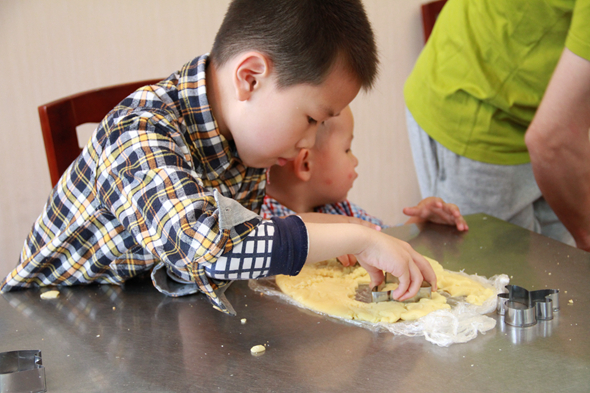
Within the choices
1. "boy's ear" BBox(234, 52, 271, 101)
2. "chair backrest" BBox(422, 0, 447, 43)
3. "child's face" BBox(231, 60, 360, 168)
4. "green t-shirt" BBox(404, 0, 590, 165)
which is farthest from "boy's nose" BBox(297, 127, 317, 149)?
"chair backrest" BBox(422, 0, 447, 43)

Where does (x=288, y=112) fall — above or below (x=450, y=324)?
above

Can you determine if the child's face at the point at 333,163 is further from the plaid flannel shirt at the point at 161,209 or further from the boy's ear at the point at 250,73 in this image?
the boy's ear at the point at 250,73

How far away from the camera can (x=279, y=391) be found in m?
0.56

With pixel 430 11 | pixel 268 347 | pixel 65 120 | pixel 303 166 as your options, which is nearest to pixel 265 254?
pixel 268 347

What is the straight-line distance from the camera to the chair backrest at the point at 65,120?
1107mm

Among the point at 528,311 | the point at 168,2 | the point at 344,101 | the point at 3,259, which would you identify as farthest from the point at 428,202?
the point at 3,259

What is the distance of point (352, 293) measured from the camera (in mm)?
826

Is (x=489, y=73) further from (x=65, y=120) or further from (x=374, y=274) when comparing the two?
(x=65, y=120)

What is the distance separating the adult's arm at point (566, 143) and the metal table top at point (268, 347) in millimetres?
215

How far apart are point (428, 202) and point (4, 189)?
5.03ft

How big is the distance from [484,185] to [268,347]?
0.85 meters

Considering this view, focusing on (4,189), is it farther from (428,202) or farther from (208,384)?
(208,384)

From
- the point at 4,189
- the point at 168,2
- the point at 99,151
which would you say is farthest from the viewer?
the point at 168,2

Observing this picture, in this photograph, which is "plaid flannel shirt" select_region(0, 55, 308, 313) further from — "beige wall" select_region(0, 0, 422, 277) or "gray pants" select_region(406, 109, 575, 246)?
"beige wall" select_region(0, 0, 422, 277)
